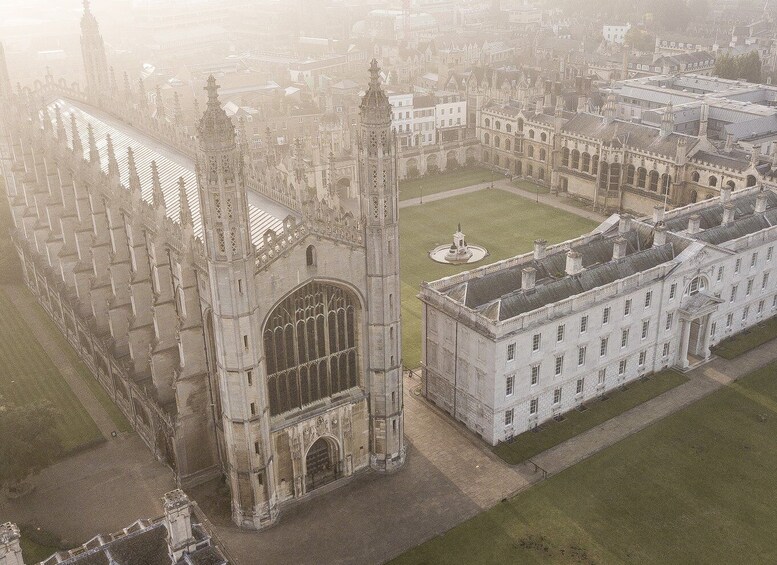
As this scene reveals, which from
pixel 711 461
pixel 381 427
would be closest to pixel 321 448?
pixel 381 427

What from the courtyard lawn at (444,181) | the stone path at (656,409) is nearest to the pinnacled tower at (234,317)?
the stone path at (656,409)

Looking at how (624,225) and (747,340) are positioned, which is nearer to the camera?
(624,225)

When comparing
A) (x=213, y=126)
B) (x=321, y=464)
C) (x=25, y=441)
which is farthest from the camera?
(x=321, y=464)

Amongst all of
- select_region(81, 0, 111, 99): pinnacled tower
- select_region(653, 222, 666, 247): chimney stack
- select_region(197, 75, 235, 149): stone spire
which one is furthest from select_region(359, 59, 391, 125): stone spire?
select_region(81, 0, 111, 99): pinnacled tower

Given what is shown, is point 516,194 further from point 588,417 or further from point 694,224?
point 588,417

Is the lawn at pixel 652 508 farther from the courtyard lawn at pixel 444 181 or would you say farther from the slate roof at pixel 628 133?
the courtyard lawn at pixel 444 181

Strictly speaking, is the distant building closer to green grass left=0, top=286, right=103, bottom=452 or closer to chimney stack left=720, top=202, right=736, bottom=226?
green grass left=0, top=286, right=103, bottom=452

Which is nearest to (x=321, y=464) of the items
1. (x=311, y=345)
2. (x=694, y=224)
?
(x=311, y=345)

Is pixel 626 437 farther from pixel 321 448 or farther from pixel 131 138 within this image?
pixel 131 138
